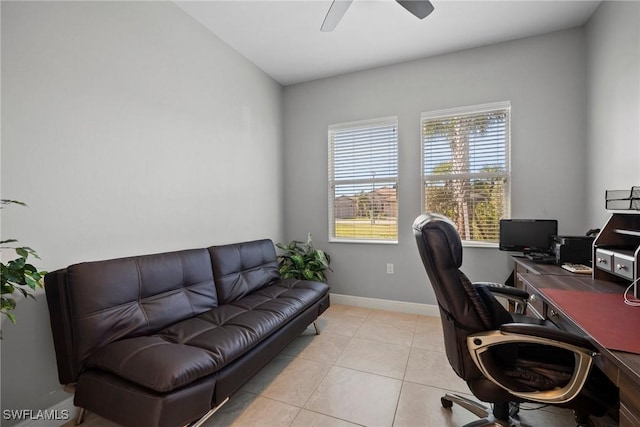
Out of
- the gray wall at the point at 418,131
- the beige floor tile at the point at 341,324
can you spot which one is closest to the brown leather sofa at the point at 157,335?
the beige floor tile at the point at 341,324

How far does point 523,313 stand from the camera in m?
1.79

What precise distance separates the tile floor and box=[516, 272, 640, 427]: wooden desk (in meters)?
0.68

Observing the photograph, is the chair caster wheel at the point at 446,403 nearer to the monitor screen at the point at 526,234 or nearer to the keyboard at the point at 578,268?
the keyboard at the point at 578,268

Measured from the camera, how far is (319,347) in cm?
238

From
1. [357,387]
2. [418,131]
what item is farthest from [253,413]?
[418,131]

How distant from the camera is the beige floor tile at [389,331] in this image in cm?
250

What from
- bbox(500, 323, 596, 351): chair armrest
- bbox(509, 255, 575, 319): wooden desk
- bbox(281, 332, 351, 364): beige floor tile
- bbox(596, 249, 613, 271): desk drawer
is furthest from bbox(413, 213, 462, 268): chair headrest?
bbox(281, 332, 351, 364): beige floor tile

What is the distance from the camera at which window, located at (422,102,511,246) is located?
2.82 meters

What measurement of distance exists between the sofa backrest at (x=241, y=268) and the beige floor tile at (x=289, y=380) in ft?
2.06

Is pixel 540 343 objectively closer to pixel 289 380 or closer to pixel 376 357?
pixel 376 357

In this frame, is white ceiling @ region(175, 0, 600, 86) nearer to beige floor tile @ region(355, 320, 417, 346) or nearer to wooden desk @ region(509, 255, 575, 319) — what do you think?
wooden desk @ region(509, 255, 575, 319)

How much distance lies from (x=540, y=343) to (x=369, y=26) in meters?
2.71

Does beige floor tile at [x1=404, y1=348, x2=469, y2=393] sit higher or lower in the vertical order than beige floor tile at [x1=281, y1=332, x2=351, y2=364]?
higher

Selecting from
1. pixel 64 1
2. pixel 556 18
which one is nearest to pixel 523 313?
pixel 556 18
